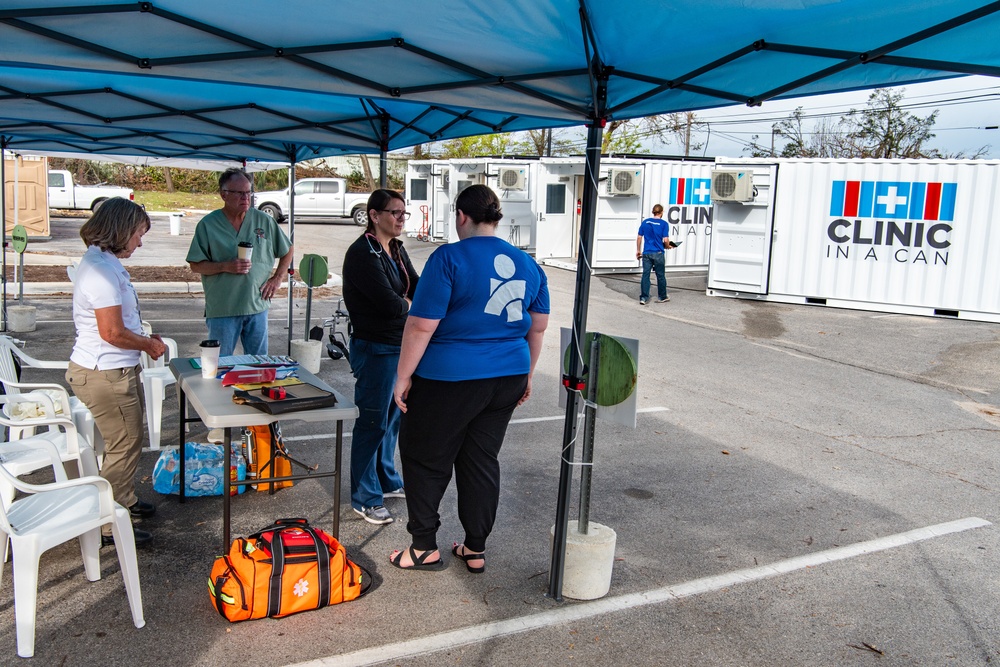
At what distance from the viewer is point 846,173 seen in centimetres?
1380

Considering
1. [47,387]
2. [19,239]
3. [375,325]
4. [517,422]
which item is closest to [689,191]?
[517,422]

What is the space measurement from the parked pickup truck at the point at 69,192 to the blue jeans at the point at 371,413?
93.4 feet

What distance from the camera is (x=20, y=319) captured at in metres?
9.47

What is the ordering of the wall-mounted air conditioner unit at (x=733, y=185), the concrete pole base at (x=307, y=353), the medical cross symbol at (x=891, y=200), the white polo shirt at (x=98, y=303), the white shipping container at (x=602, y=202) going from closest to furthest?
the white polo shirt at (x=98, y=303)
the concrete pole base at (x=307, y=353)
the medical cross symbol at (x=891, y=200)
the wall-mounted air conditioner unit at (x=733, y=185)
the white shipping container at (x=602, y=202)

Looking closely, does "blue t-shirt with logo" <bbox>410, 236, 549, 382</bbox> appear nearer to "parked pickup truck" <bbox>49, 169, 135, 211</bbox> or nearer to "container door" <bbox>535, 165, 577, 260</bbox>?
"container door" <bbox>535, 165, 577, 260</bbox>

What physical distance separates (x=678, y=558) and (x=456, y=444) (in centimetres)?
148

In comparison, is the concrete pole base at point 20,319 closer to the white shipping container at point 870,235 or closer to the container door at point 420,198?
the white shipping container at point 870,235

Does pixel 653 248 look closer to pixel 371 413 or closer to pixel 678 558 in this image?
pixel 678 558

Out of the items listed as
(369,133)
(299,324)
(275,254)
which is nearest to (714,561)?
(275,254)

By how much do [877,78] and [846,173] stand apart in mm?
11337

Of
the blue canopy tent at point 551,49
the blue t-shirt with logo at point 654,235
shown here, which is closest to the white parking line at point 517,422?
the blue canopy tent at point 551,49

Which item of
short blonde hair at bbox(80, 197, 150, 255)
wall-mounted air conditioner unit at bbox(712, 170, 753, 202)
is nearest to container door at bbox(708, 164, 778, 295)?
wall-mounted air conditioner unit at bbox(712, 170, 753, 202)

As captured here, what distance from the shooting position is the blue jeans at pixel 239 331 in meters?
5.49

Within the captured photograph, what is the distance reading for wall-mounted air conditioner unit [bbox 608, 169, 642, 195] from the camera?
1734 centimetres
